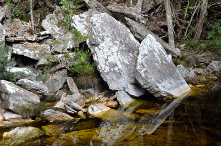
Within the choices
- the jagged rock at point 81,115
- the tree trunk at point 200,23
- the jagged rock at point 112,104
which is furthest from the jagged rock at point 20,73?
the tree trunk at point 200,23

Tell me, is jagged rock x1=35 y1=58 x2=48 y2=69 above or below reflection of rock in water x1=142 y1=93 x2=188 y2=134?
above

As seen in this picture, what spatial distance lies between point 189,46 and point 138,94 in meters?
6.81

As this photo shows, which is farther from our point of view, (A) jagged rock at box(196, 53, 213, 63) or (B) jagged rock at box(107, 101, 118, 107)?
(A) jagged rock at box(196, 53, 213, 63)

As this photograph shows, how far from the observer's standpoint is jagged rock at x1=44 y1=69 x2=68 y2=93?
21.5ft

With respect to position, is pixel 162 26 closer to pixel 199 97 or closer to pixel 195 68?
pixel 195 68

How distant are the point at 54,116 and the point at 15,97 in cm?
142

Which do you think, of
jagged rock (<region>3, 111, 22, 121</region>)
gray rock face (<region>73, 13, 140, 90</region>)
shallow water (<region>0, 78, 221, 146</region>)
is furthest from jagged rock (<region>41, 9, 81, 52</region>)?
shallow water (<region>0, 78, 221, 146</region>)

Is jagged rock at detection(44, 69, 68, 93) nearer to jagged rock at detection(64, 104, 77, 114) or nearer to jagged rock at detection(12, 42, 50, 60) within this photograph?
jagged rock at detection(12, 42, 50, 60)

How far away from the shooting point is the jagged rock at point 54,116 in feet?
15.5

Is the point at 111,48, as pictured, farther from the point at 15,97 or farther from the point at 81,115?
the point at 15,97

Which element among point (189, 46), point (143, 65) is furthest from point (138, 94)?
point (189, 46)

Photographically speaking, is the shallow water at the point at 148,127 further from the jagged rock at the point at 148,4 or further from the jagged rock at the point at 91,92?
the jagged rock at the point at 148,4

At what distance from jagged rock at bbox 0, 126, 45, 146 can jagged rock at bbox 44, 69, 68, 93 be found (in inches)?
111

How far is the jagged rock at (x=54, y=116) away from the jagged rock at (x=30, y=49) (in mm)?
3329
